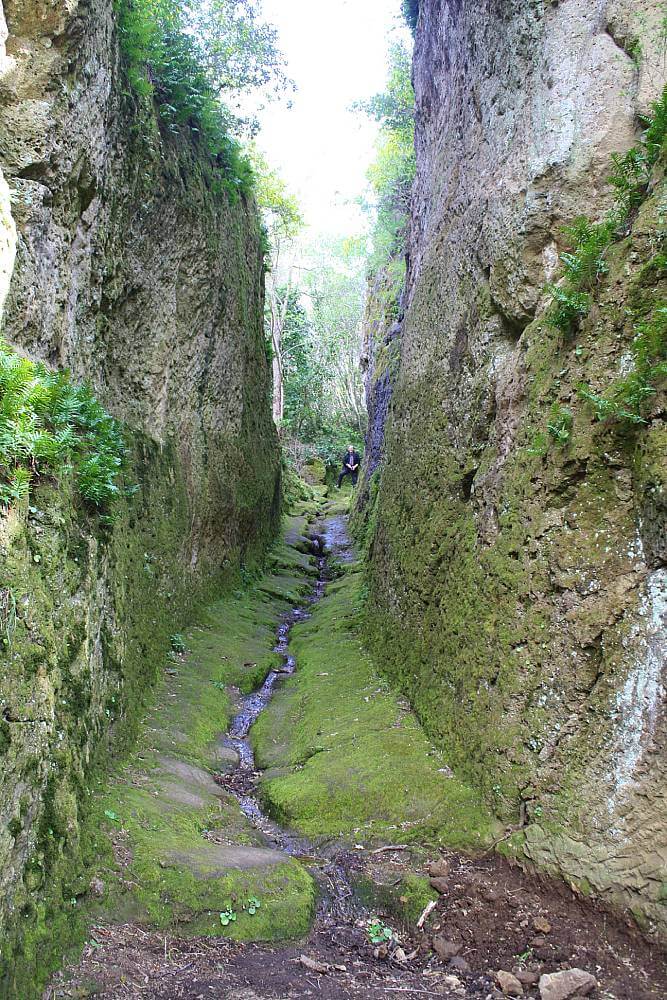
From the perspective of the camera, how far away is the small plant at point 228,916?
5066 mm

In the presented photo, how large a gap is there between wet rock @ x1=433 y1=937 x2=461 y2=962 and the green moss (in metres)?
1.10

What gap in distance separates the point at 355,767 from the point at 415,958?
2.63 metres

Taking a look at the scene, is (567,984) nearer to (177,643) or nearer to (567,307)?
(567,307)

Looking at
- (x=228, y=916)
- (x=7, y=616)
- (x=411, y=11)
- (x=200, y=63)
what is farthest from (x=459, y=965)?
(x=411, y=11)

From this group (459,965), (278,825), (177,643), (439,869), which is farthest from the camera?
(177,643)

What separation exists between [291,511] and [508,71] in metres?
21.2

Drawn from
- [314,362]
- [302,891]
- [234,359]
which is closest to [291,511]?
[234,359]

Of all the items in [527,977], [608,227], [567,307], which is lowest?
A: [527,977]

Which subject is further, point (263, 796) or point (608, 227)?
point (263, 796)

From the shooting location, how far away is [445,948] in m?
4.93

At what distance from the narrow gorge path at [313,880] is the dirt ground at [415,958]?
0.04 feet

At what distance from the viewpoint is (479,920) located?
513 cm

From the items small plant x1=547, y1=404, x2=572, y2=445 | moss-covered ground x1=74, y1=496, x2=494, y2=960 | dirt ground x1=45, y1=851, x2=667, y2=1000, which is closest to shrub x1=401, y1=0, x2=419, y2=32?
small plant x1=547, y1=404, x2=572, y2=445

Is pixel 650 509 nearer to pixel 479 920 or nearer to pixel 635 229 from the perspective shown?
pixel 635 229
